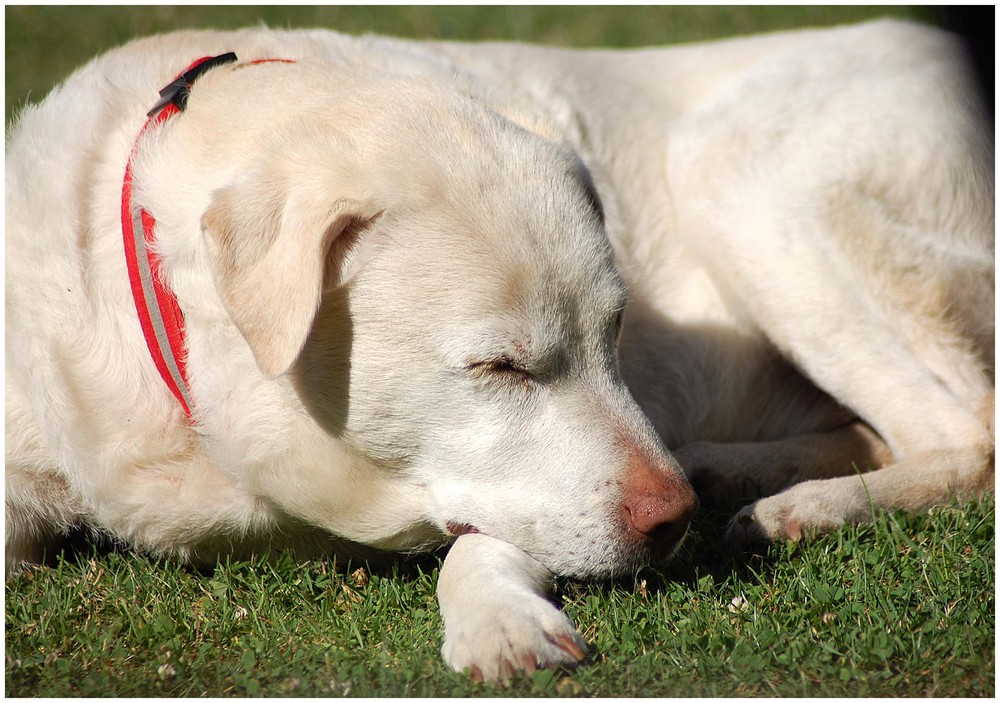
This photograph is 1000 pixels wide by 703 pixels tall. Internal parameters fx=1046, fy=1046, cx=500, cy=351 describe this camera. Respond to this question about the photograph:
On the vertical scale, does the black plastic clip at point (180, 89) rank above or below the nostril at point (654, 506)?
above

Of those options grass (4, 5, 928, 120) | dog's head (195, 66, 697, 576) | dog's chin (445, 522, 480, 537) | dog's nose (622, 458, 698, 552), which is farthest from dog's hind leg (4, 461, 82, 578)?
grass (4, 5, 928, 120)

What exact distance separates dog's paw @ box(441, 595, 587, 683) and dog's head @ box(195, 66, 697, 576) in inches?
8.2

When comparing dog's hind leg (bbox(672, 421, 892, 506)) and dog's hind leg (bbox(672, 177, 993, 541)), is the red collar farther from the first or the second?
dog's hind leg (bbox(672, 177, 993, 541))

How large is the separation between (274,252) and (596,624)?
1272mm

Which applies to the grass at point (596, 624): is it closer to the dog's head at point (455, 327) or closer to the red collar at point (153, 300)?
the dog's head at point (455, 327)

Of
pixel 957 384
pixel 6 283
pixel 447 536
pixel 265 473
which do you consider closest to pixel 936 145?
pixel 957 384

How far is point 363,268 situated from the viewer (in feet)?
8.50

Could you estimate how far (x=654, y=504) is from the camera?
8.60ft

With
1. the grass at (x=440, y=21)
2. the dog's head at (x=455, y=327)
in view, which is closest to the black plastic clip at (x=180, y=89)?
the dog's head at (x=455, y=327)

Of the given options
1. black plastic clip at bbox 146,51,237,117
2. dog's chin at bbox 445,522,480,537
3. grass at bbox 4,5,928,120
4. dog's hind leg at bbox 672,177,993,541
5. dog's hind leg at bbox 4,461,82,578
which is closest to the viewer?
dog's chin at bbox 445,522,480,537

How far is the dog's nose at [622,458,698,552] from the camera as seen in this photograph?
8.60 feet

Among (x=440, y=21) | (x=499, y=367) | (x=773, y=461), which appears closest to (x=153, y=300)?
(x=499, y=367)

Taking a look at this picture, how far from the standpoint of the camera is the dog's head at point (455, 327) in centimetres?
Result: 255

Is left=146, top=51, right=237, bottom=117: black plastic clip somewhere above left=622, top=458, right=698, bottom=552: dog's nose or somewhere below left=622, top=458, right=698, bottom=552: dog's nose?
above
